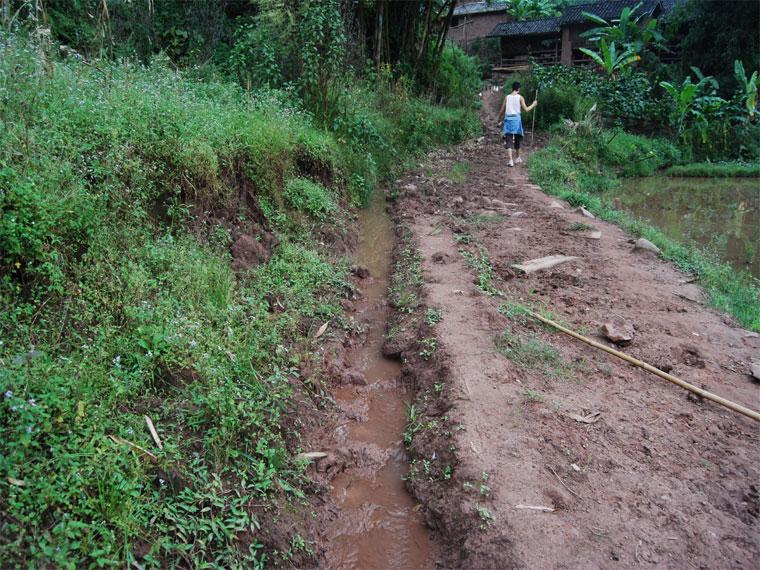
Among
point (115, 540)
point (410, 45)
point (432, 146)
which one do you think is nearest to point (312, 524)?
point (115, 540)

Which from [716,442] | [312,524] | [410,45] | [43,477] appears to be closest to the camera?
[43,477]

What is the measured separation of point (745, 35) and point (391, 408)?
2003 centimetres

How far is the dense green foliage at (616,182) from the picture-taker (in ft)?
19.4

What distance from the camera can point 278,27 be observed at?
8.20 m

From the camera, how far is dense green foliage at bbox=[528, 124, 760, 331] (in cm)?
590

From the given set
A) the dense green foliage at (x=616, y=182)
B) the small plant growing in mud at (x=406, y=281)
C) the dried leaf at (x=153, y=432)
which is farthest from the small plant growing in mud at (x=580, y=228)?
the dried leaf at (x=153, y=432)

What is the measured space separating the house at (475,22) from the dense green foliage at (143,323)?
28.2 meters

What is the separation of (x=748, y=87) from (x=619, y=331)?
1556cm

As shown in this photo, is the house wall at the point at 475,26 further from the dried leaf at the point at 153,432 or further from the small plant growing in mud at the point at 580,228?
the dried leaf at the point at 153,432

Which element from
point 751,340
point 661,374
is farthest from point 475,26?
point 661,374

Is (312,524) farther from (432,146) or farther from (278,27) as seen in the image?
(432,146)

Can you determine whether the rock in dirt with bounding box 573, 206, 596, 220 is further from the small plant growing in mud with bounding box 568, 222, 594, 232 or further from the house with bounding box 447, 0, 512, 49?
the house with bounding box 447, 0, 512, 49

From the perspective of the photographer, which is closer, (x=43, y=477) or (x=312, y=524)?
(x=43, y=477)

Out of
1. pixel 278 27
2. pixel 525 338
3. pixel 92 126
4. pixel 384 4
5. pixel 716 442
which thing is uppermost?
pixel 384 4
